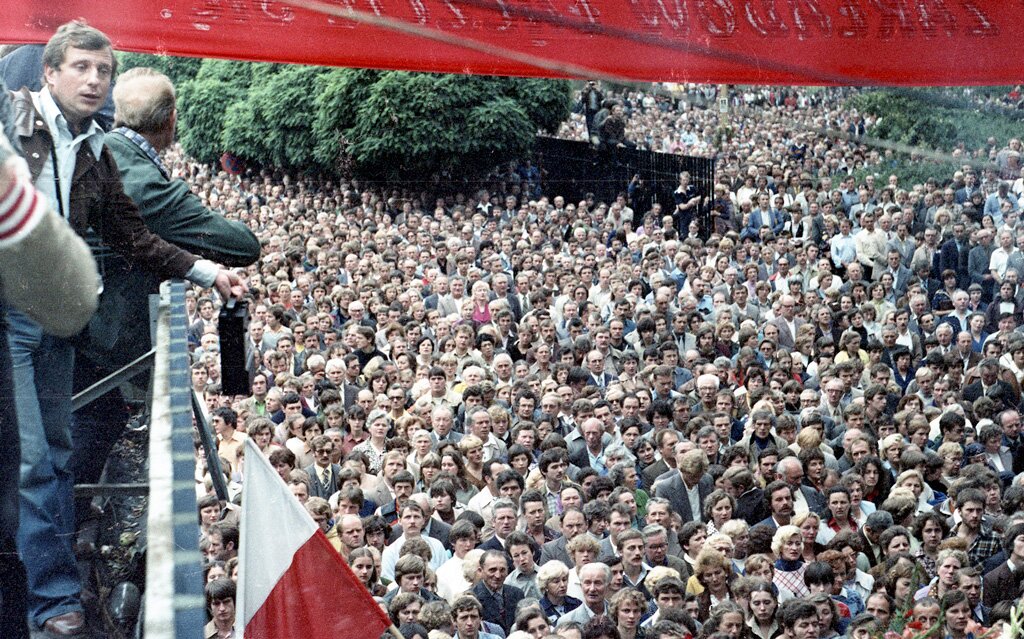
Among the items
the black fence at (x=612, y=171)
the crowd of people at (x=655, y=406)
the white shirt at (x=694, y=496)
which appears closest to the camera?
the crowd of people at (x=655, y=406)

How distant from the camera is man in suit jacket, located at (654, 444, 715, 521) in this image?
7352 millimetres

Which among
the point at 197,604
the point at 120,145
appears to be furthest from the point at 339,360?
the point at 197,604

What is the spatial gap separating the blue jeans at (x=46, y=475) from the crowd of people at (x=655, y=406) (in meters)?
0.83

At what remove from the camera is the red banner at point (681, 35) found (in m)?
7.57

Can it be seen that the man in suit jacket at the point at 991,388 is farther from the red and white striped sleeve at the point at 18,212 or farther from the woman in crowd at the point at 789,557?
the red and white striped sleeve at the point at 18,212

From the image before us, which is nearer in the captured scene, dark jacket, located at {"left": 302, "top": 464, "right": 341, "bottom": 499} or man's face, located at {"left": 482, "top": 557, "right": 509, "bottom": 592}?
man's face, located at {"left": 482, "top": 557, "right": 509, "bottom": 592}

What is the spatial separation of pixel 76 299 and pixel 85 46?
46.5 inches

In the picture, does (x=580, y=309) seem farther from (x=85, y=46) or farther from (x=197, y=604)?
(x=197, y=604)

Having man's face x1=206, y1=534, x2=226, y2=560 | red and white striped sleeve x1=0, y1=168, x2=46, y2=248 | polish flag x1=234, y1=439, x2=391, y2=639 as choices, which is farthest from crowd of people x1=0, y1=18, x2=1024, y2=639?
red and white striped sleeve x1=0, y1=168, x2=46, y2=248

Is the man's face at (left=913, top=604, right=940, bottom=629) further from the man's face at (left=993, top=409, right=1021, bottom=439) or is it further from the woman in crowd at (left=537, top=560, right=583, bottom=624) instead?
the man's face at (left=993, top=409, right=1021, bottom=439)

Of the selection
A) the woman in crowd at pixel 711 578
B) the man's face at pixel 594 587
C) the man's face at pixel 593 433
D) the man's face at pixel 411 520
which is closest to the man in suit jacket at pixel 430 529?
the man's face at pixel 411 520

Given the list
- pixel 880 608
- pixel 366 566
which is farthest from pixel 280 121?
pixel 880 608

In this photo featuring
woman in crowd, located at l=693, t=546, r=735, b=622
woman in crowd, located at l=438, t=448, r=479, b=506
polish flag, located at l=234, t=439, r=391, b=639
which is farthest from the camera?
woman in crowd, located at l=438, t=448, r=479, b=506

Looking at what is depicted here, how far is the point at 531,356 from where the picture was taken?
9.85 metres
